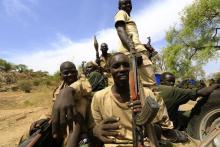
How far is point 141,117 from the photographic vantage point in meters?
3.08

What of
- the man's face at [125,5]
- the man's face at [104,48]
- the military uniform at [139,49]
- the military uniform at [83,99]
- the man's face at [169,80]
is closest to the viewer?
the military uniform at [83,99]

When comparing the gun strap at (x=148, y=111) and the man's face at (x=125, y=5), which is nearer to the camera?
the gun strap at (x=148, y=111)

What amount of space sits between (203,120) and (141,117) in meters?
3.10

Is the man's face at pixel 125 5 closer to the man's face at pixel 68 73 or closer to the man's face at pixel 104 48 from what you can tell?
the man's face at pixel 68 73

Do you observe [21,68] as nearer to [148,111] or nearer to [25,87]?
[25,87]

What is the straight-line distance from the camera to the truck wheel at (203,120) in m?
5.89

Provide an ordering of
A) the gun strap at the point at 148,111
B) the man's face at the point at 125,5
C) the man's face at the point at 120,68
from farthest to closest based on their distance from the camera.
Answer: the man's face at the point at 125,5, the man's face at the point at 120,68, the gun strap at the point at 148,111

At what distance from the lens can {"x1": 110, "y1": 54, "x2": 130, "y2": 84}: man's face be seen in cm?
366

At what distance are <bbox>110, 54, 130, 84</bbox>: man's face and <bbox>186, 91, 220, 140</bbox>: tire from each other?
8.56 ft

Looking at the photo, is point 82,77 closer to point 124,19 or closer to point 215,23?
point 124,19

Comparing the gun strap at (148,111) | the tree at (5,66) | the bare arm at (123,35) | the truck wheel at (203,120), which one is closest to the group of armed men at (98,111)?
the gun strap at (148,111)

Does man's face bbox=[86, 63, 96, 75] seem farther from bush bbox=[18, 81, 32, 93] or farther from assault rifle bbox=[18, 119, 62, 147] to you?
bush bbox=[18, 81, 32, 93]

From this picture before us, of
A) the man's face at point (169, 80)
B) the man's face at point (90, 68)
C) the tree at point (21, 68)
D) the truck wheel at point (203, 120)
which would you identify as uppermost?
the tree at point (21, 68)

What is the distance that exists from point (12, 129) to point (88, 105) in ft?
34.3
